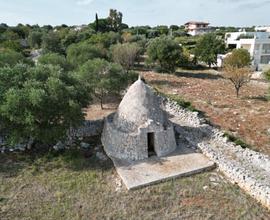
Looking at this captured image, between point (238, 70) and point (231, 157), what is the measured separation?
47.0ft

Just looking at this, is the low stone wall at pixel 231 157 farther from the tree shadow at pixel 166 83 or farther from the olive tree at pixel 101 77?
the tree shadow at pixel 166 83

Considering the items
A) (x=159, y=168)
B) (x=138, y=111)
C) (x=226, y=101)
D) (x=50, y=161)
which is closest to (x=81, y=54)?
(x=226, y=101)

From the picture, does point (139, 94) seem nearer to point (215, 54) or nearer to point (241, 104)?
point (241, 104)

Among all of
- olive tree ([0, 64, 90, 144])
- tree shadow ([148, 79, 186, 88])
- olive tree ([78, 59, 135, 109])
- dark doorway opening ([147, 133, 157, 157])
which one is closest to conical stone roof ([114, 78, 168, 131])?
dark doorway opening ([147, 133, 157, 157])

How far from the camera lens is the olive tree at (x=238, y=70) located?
26.7m

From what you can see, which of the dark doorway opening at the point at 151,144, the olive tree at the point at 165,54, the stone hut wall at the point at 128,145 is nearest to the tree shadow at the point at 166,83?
the olive tree at the point at 165,54

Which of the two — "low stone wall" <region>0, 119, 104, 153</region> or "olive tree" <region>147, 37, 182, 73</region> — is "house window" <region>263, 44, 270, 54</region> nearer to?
"olive tree" <region>147, 37, 182, 73</region>

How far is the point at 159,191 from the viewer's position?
482 inches

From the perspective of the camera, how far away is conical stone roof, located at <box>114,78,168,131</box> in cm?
1490

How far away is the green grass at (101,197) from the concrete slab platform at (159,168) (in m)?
0.32

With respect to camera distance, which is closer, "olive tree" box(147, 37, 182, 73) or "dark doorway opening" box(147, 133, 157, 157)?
"dark doorway opening" box(147, 133, 157, 157)

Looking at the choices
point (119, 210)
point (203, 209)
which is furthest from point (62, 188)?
point (203, 209)

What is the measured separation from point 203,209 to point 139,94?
6.95 meters

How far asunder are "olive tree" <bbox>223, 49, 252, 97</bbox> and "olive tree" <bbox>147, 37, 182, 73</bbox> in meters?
7.22
